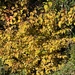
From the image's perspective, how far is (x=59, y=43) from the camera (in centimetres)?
526

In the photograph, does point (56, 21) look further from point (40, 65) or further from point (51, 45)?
point (40, 65)

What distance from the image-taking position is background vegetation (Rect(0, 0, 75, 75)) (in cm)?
523

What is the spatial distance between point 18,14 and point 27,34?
0.54 metres

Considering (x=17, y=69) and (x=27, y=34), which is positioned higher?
(x=27, y=34)

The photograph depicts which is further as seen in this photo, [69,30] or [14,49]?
[69,30]

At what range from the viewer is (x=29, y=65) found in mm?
5277

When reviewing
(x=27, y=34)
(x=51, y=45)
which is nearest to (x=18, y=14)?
(x=27, y=34)

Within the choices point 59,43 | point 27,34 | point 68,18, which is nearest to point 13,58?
point 27,34

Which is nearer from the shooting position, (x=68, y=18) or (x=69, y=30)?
(x=68, y=18)

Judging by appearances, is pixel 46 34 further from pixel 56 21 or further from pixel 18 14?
pixel 18 14

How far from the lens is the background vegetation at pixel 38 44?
5.23 m

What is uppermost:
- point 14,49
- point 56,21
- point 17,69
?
point 56,21

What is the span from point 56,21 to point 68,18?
0.75ft

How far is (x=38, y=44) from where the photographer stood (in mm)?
5328
